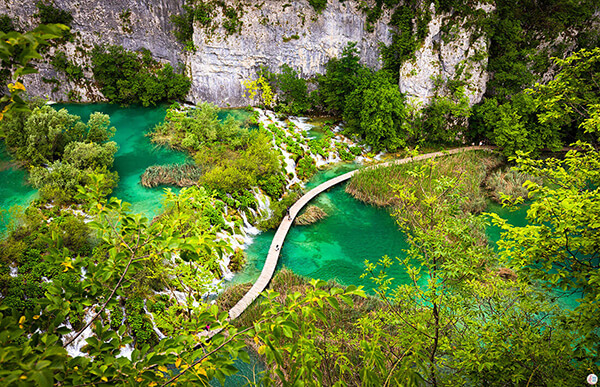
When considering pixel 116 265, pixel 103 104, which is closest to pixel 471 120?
pixel 116 265

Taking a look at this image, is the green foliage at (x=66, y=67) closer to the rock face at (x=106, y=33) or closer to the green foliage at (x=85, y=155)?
the rock face at (x=106, y=33)

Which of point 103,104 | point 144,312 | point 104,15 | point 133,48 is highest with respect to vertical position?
point 104,15

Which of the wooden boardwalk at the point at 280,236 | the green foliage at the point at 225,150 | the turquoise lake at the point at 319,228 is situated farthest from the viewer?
the green foliage at the point at 225,150

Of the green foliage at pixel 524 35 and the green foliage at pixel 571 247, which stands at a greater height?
the green foliage at pixel 524 35

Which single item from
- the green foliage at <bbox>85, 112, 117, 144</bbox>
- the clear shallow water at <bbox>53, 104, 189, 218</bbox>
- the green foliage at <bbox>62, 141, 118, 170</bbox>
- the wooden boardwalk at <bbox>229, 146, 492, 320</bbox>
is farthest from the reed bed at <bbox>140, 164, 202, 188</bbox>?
the wooden boardwalk at <bbox>229, 146, 492, 320</bbox>

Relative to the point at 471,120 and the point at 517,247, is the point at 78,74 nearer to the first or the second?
the point at 471,120

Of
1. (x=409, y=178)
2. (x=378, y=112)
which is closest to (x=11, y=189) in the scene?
(x=409, y=178)

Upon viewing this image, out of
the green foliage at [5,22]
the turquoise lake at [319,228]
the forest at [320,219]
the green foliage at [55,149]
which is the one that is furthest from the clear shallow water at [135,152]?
the green foliage at [5,22]
